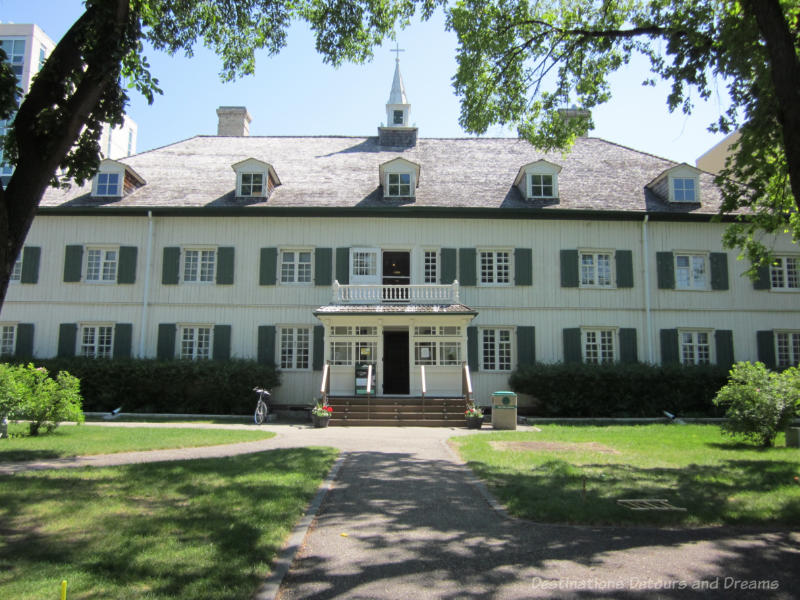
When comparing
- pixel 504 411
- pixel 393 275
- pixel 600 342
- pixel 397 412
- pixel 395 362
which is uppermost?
pixel 393 275

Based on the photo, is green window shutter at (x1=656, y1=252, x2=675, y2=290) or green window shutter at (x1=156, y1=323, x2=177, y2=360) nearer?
green window shutter at (x1=156, y1=323, x2=177, y2=360)

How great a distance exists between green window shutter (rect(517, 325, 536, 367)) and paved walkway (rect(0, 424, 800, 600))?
13564 mm

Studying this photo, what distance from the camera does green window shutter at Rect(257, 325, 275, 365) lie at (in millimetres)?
20822

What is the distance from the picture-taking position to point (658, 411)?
767 inches

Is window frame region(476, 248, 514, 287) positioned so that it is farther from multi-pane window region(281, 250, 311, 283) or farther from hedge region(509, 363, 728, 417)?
multi-pane window region(281, 250, 311, 283)

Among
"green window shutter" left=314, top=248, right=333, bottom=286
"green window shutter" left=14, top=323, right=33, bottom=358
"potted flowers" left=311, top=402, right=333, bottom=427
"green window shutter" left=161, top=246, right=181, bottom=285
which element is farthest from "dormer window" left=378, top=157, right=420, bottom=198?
"green window shutter" left=14, top=323, right=33, bottom=358

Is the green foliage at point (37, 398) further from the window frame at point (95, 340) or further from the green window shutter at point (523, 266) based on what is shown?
the green window shutter at point (523, 266)

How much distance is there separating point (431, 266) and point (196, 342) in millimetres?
9086

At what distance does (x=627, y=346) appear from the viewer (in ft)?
69.3

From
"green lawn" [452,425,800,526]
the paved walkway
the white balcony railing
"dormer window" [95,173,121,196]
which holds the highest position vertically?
"dormer window" [95,173,121,196]

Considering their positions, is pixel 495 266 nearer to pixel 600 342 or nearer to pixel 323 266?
pixel 600 342

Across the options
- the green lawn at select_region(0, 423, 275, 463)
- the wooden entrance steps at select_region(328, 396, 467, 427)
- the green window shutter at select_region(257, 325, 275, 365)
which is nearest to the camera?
the green lawn at select_region(0, 423, 275, 463)

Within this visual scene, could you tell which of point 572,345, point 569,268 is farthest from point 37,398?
point 569,268

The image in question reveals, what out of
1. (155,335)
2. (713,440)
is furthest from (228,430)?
(713,440)
